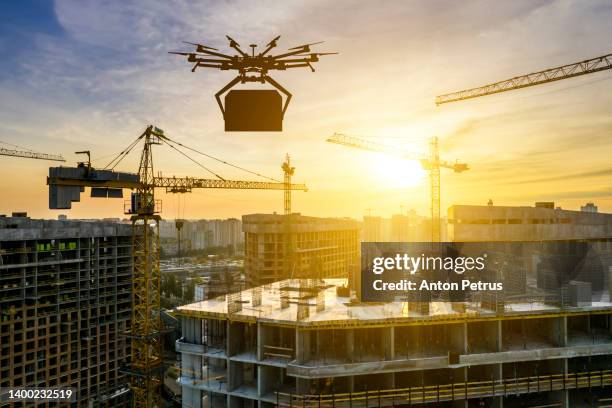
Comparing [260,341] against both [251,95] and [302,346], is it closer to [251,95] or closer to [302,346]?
[302,346]

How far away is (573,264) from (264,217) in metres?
52.7

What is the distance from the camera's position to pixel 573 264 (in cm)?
2633

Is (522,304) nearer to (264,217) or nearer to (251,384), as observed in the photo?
(251,384)

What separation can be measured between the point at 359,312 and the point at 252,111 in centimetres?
1607

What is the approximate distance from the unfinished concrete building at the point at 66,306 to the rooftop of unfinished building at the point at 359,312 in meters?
30.2

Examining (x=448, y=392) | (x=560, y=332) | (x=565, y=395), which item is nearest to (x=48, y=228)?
(x=448, y=392)

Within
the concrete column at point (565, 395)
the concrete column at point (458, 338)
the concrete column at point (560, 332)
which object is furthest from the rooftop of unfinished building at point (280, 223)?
the concrete column at point (565, 395)

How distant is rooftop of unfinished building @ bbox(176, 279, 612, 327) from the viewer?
21.0 meters

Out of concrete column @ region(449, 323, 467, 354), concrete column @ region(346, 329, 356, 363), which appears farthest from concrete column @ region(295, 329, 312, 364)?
concrete column @ region(449, 323, 467, 354)

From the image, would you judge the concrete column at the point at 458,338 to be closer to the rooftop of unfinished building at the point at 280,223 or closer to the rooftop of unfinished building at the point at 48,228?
the rooftop of unfinished building at the point at 48,228

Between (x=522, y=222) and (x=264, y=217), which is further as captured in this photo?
(x=264, y=217)

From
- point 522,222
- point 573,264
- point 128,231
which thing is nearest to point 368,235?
point 522,222

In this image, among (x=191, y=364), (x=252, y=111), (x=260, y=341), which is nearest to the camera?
(x=252, y=111)

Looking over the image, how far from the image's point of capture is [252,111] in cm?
895
